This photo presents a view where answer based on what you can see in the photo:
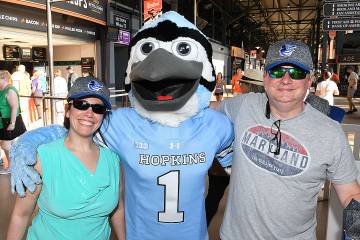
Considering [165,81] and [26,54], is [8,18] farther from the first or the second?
[165,81]

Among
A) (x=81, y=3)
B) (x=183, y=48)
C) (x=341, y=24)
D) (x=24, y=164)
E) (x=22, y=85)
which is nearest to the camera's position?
(x=24, y=164)

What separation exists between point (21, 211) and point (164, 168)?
2.52ft

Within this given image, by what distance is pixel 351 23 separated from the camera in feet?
31.4

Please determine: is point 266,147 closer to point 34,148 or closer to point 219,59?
point 34,148

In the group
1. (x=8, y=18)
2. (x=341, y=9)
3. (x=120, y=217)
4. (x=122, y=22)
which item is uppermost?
(x=122, y=22)

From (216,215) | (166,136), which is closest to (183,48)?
(166,136)

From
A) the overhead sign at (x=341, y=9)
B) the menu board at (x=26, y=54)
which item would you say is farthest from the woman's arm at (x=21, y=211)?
the menu board at (x=26, y=54)

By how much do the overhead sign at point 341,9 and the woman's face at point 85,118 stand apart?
899 centimetres

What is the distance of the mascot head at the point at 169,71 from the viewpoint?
5.82ft

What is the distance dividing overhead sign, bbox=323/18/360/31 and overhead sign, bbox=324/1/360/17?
0.20 m

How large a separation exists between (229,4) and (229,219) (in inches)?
944

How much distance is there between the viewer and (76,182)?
177 cm

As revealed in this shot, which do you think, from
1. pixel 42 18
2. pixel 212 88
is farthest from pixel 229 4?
pixel 212 88

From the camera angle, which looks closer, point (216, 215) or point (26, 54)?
point (216, 215)
